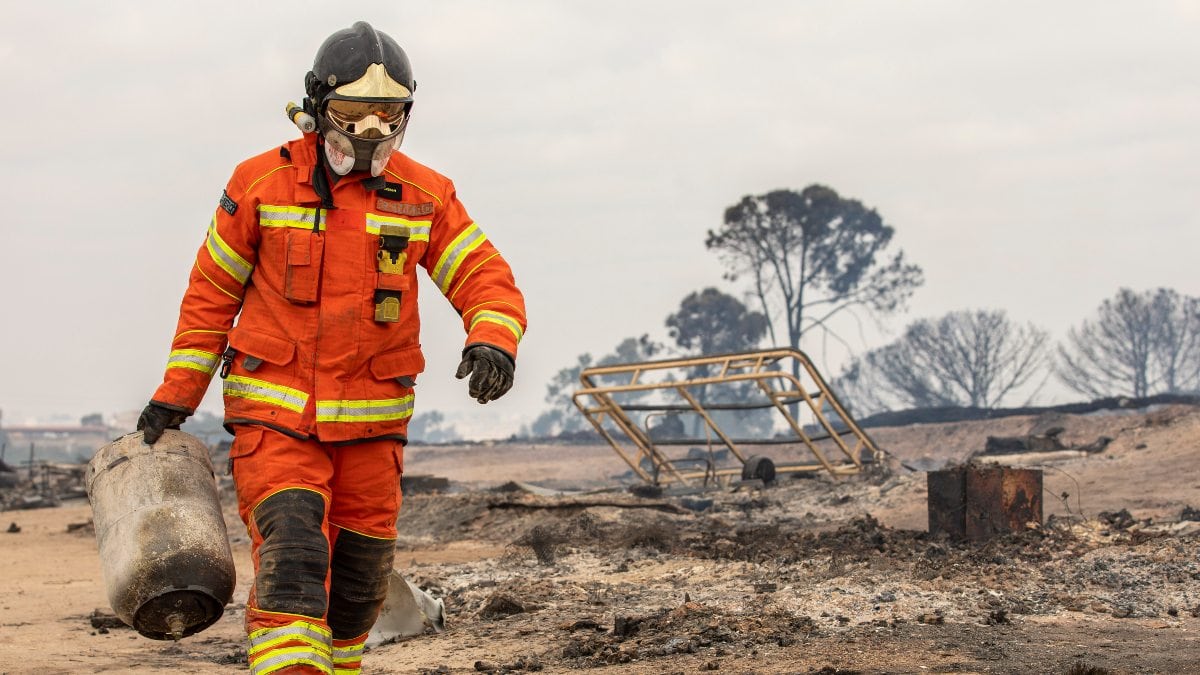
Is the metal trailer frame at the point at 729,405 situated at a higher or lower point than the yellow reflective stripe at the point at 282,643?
higher

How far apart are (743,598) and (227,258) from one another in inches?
152

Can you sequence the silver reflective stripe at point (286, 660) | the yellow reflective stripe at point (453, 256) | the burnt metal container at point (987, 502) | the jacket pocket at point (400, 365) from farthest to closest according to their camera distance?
the burnt metal container at point (987, 502), the yellow reflective stripe at point (453, 256), the jacket pocket at point (400, 365), the silver reflective stripe at point (286, 660)

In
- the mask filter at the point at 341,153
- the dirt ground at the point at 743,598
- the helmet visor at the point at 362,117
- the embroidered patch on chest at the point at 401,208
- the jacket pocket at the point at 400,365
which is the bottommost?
the dirt ground at the point at 743,598

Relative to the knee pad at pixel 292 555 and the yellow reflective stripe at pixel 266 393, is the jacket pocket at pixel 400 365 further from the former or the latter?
the knee pad at pixel 292 555

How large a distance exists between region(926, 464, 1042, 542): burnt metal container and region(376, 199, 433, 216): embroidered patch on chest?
589 cm

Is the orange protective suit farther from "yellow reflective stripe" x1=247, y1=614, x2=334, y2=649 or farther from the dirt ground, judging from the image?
the dirt ground

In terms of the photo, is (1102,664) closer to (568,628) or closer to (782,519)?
(568,628)

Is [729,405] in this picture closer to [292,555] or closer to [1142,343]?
[292,555]

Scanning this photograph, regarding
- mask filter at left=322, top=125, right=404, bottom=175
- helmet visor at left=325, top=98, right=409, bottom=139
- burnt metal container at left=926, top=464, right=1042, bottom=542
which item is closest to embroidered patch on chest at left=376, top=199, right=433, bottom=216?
mask filter at left=322, top=125, right=404, bottom=175

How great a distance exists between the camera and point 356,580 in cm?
432

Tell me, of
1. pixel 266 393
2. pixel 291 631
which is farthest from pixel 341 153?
pixel 291 631

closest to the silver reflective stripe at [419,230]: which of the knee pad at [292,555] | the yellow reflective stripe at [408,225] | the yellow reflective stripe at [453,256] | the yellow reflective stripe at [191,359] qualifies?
the yellow reflective stripe at [408,225]

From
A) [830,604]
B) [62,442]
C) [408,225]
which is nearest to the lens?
[408,225]

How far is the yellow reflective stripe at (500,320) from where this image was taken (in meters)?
4.31
